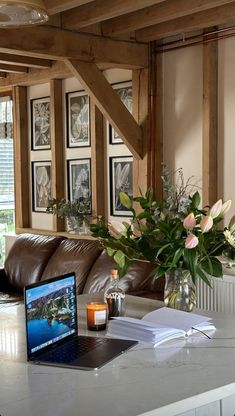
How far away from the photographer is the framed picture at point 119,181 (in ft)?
18.4

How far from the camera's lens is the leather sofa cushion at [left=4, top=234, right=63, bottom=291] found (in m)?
5.39

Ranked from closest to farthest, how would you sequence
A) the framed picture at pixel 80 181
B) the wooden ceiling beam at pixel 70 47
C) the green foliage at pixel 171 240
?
the green foliage at pixel 171 240 → the wooden ceiling beam at pixel 70 47 → the framed picture at pixel 80 181

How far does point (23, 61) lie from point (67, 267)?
1919mm

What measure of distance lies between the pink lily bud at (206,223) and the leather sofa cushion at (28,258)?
10.1ft

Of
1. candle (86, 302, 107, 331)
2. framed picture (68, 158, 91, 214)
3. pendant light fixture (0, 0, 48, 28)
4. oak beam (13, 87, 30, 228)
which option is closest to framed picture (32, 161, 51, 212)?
oak beam (13, 87, 30, 228)

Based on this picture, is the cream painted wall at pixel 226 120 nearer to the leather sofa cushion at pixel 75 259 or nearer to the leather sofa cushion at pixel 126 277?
the leather sofa cushion at pixel 126 277

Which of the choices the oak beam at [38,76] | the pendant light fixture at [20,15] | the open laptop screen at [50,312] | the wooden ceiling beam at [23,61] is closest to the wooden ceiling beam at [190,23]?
the oak beam at [38,76]

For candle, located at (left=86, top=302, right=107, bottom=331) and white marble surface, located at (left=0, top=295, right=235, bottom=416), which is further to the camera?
candle, located at (left=86, top=302, right=107, bottom=331)

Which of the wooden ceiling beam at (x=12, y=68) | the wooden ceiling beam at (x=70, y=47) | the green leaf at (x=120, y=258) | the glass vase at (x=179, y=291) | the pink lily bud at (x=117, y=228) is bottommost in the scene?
the glass vase at (x=179, y=291)

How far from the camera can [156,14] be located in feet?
14.9

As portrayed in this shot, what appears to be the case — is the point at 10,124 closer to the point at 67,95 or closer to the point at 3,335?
the point at 67,95

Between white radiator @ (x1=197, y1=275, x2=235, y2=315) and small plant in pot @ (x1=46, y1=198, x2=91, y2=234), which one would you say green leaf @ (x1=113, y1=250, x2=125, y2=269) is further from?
small plant in pot @ (x1=46, y1=198, x2=91, y2=234)

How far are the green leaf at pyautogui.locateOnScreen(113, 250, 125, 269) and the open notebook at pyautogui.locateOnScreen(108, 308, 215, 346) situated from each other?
0.77 ft

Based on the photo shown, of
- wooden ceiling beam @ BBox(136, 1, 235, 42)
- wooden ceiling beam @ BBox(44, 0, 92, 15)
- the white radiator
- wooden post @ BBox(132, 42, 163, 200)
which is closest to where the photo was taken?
the white radiator
